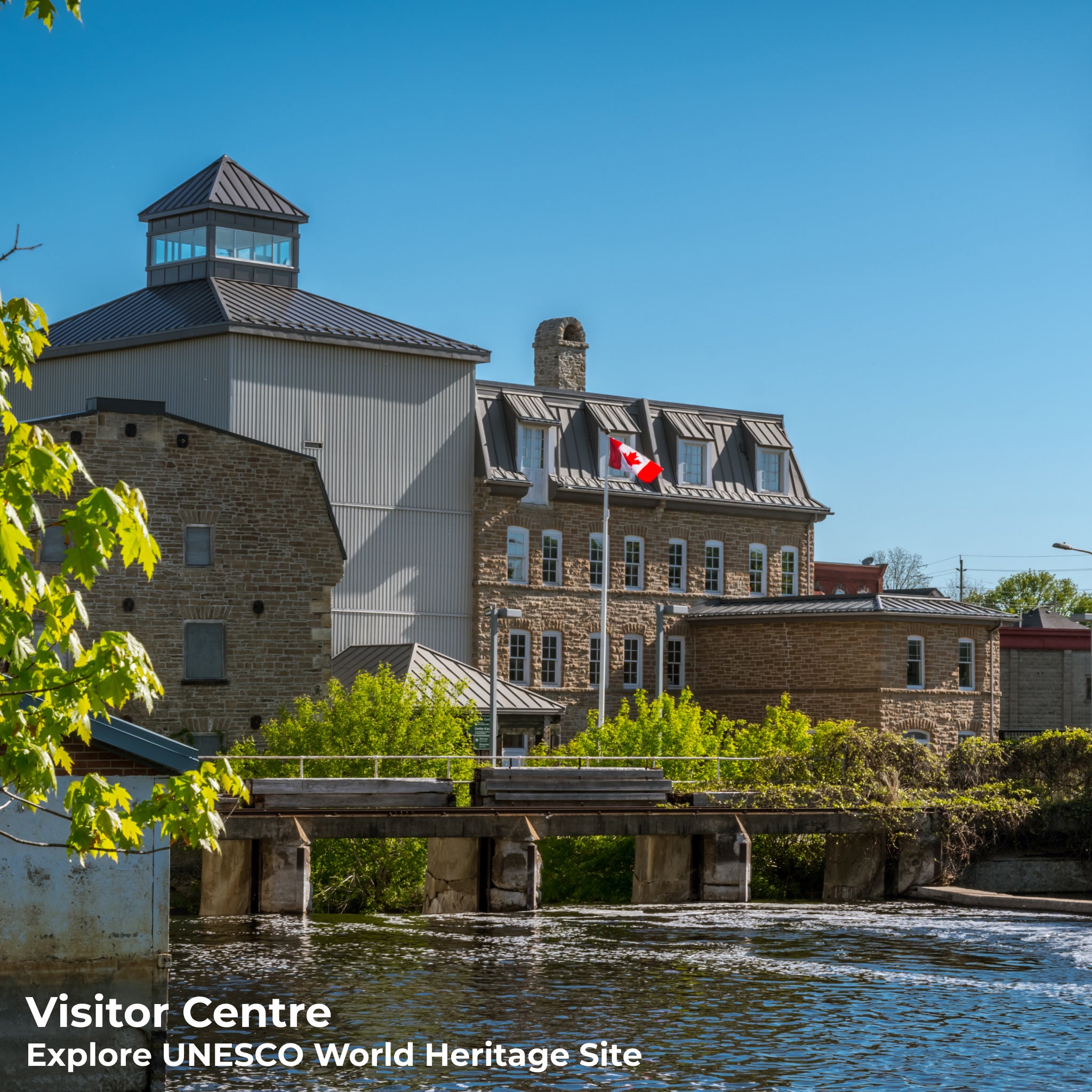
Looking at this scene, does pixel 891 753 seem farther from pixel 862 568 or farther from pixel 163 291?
pixel 862 568

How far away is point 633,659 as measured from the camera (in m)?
57.3

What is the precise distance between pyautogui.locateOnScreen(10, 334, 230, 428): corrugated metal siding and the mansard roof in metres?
9.14

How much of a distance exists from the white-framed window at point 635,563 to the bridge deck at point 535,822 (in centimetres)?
2172

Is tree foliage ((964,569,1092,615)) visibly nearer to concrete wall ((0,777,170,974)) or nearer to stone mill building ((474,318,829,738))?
stone mill building ((474,318,829,738))

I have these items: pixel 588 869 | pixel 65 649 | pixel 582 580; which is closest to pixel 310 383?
pixel 582 580

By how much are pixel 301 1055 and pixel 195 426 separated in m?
25.1

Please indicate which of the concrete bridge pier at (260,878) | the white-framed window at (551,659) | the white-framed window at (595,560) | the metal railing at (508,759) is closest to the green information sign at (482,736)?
the metal railing at (508,759)

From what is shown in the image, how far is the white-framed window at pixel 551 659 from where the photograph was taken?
181ft

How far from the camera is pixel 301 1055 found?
18.9 meters

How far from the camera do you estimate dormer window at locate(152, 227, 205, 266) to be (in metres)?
53.9

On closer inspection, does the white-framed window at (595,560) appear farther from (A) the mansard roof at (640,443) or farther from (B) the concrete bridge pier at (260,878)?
(B) the concrete bridge pier at (260,878)

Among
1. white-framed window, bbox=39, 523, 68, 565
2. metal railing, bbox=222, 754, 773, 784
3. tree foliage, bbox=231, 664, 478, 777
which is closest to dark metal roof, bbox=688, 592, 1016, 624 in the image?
metal railing, bbox=222, 754, 773, 784

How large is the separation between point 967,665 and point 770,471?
10.8 m

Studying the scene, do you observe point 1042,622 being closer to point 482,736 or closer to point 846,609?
point 846,609
